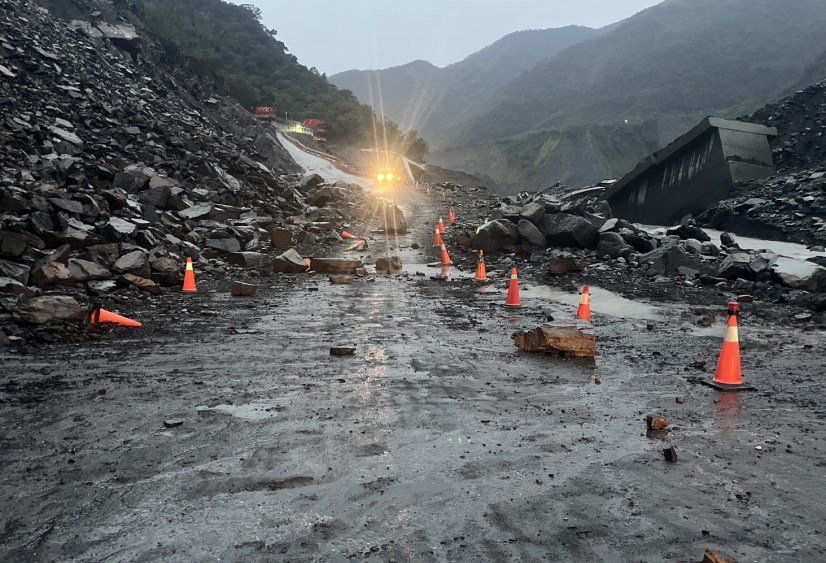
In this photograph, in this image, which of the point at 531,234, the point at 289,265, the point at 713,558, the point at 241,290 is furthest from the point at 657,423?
the point at 531,234

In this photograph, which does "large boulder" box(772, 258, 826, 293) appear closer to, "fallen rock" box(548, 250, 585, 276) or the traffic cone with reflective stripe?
"fallen rock" box(548, 250, 585, 276)

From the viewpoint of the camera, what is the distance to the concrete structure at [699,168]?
65.8 ft

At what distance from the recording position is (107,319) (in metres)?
6.99

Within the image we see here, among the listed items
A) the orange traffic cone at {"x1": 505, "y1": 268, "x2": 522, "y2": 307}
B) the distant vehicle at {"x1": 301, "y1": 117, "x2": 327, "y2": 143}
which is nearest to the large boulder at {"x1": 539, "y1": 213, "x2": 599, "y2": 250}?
the orange traffic cone at {"x1": 505, "y1": 268, "x2": 522, "y2": 307}

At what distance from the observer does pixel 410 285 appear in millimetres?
11602

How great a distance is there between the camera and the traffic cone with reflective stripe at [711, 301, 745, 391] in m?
5.24

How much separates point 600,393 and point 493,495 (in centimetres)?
237

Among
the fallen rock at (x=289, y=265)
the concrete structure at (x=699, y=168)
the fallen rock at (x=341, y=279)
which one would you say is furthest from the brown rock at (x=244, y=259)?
the concrete structure at (x=699, y=168)

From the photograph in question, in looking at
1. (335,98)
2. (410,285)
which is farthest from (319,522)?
(335,98)

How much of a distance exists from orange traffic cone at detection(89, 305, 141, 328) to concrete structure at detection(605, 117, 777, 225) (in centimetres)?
2017

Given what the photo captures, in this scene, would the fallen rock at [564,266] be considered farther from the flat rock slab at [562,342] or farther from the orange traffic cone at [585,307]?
the flat rock slab at [562,342]

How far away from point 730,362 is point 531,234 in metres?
10.1

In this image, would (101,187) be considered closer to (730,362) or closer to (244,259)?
(244,259)

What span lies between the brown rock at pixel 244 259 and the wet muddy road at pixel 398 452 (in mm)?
5739
